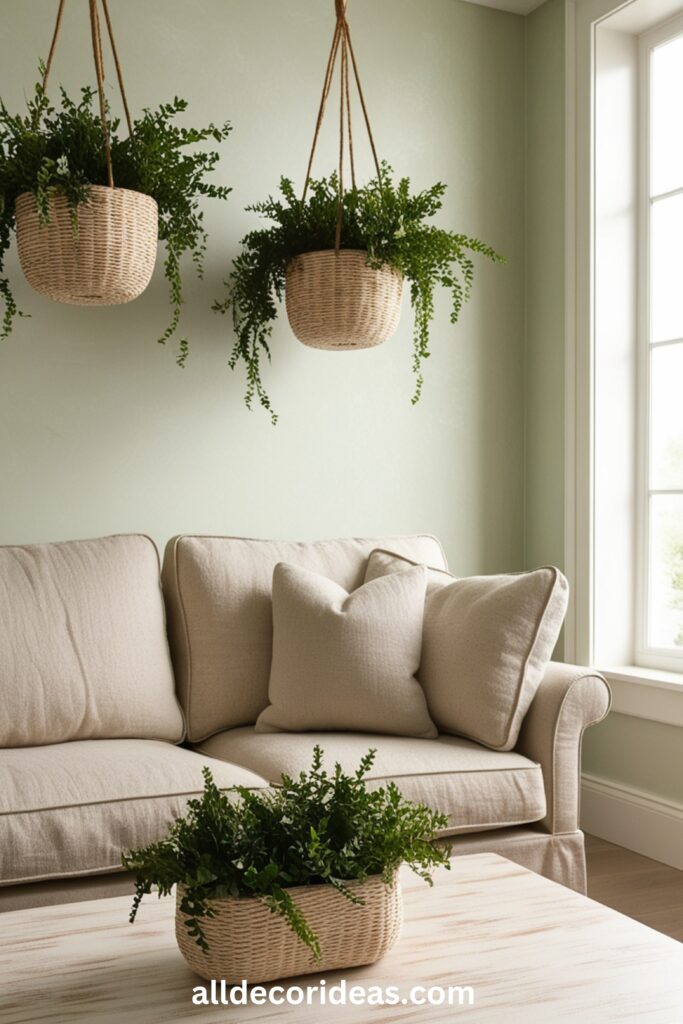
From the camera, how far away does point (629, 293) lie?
11.0 ft

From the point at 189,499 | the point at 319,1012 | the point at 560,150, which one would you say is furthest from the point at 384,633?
the point at 560,150

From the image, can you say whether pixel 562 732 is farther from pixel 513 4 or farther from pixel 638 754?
pixel 513 4

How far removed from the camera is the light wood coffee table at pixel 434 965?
120cm

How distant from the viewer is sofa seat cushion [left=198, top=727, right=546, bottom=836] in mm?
2219

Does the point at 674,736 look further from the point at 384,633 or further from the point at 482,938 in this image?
the point at 482,938

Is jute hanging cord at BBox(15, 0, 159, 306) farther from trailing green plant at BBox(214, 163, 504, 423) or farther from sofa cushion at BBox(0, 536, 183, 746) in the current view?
sofa cushion at BBox(0, 536, 183, 746)

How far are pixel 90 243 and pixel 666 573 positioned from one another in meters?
1.98

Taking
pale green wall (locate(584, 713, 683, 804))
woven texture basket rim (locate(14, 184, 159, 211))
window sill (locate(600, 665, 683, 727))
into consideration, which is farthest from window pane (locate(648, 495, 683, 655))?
woven texture basket rim (locate(14, 184, 159, 211))

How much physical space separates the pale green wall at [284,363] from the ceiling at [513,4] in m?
0.04

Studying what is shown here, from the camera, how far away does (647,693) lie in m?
3.09

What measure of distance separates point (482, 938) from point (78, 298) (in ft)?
5.75

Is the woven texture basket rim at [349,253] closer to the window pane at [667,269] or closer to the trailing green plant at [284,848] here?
the window pane at [667,269]

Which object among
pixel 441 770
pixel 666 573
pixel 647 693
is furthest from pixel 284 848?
pixel 666 573

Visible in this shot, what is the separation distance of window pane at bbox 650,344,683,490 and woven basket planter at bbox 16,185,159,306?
167 centimetres
